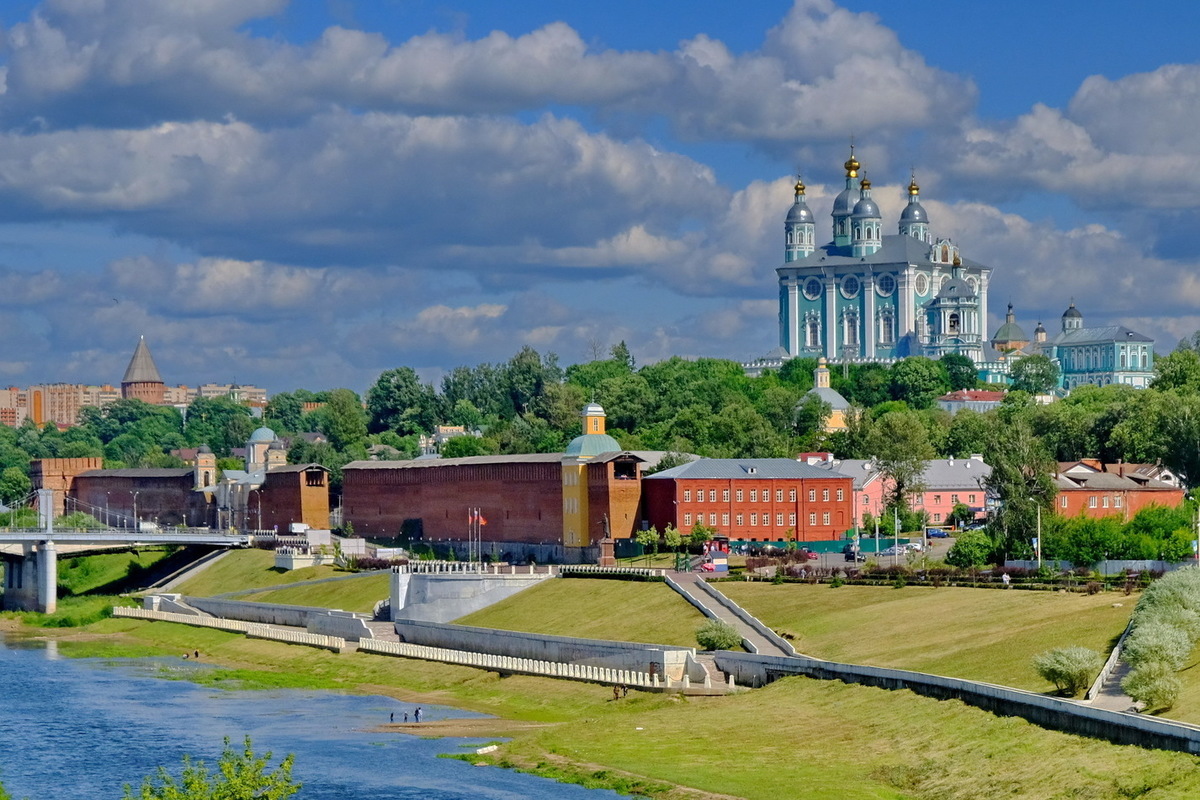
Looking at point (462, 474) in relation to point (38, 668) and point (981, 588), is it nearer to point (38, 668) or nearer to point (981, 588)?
point (38, 668)

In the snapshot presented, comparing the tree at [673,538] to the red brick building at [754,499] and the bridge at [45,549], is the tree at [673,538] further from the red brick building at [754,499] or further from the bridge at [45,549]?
the bridge at [45,549]

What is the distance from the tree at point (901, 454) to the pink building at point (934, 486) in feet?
2.74

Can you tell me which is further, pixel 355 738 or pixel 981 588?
pixel 981 588

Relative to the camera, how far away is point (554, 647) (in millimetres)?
81375

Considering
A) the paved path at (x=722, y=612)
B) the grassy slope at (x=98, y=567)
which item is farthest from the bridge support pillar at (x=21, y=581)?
the paved path at (x=722, y=612)

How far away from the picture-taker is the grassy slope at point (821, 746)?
48906 millimetres

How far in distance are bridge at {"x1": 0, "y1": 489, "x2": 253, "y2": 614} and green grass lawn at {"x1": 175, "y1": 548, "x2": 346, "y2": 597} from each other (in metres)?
2.86

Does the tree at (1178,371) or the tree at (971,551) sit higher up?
the tree at (1178,371)

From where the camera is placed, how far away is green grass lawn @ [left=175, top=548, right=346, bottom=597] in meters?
125

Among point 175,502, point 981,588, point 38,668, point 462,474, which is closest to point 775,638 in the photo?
point 981,588

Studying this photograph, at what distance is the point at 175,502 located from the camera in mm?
177875

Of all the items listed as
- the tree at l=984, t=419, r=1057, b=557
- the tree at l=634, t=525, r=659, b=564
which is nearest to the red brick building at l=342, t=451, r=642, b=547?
the tree at l=634, t=525, r=659, b=564

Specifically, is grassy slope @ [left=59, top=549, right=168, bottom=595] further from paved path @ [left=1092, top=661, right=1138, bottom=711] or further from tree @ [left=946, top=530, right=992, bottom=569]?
paved path @ [left=1092, top=661, right=1138, bottom=711]

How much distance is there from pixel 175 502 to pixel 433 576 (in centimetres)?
8243
